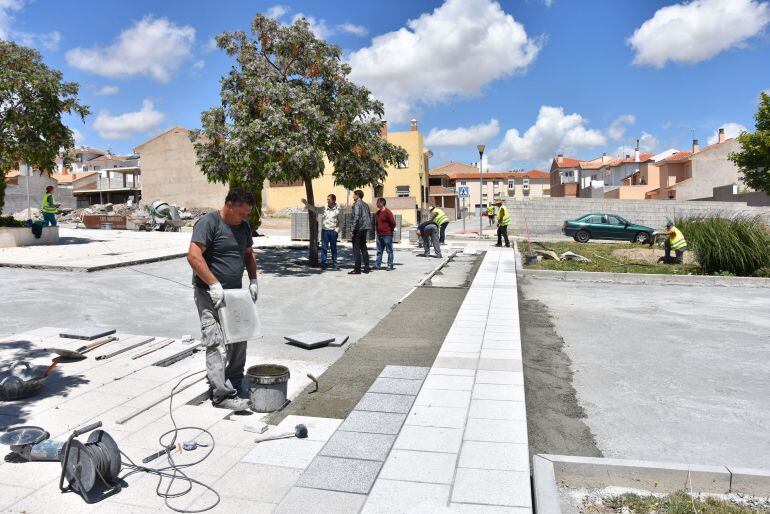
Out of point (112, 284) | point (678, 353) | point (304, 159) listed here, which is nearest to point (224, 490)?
point (678, 353)

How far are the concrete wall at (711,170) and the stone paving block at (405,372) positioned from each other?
181 feet

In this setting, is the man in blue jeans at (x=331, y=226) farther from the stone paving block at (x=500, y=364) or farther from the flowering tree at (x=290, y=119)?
the stone paving block at (x=500, y=364)

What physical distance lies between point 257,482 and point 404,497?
2.92 feet

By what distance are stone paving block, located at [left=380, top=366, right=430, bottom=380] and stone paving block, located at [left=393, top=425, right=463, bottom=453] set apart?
1.24 m

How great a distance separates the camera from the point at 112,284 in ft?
35.2

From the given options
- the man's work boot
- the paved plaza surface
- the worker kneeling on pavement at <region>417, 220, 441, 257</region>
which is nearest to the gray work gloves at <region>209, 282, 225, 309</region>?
the man's work boot

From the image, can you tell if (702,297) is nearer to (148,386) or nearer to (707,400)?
(707,400)

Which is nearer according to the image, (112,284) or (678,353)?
(678,353)

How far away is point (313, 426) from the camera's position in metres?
4.23

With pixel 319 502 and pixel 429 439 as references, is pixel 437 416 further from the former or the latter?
pixel 319 502

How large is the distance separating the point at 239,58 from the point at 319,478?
12.6m

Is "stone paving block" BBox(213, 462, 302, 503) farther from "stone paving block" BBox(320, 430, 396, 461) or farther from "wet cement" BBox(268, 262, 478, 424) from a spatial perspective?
"wet cement" BBox(268, 262, 478, 424)

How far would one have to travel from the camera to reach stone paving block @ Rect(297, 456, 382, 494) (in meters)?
3.31

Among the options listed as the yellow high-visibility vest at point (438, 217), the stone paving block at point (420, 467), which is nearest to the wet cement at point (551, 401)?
the stone paving block at point (420, 467)
